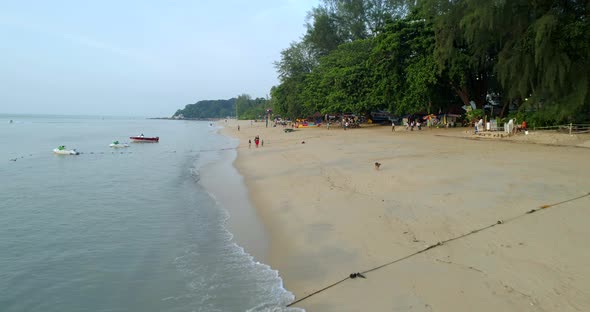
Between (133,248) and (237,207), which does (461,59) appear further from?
(133,248)

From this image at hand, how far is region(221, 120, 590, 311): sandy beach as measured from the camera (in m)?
5.30

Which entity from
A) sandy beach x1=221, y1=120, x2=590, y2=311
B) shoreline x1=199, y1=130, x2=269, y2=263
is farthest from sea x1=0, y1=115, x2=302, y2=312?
sandy beach x1=221, y1=120, x2=590, y2=311

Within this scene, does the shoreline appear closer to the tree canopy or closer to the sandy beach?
the sandy beach

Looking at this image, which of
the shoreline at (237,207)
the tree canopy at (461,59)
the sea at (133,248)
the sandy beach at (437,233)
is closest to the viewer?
the sandy beach at (437,233)

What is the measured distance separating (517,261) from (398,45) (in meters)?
29.0

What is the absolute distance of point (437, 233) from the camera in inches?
296

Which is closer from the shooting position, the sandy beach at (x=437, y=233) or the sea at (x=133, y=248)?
the sandy beach at (x=437, y=233)

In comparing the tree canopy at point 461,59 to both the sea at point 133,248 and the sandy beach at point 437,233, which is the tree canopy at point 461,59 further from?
the sea at point 133,248

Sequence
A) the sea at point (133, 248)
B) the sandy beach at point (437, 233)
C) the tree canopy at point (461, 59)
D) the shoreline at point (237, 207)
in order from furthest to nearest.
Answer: the tree canopy at point (461, 59)
the shoreline at point (237, 207)
the sea at point (133, 248)
the sandy beach at point (437, 233)

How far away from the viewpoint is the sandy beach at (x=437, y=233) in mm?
5305

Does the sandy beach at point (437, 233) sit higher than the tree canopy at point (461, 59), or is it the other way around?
the tree canopy at point (461, 59)

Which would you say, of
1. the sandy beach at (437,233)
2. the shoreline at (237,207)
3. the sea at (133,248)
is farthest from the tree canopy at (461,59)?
the sea at (133,248)

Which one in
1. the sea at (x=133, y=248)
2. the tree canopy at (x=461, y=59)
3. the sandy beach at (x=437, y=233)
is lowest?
the sea at (x=133, y=248)

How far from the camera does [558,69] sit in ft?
66.6
